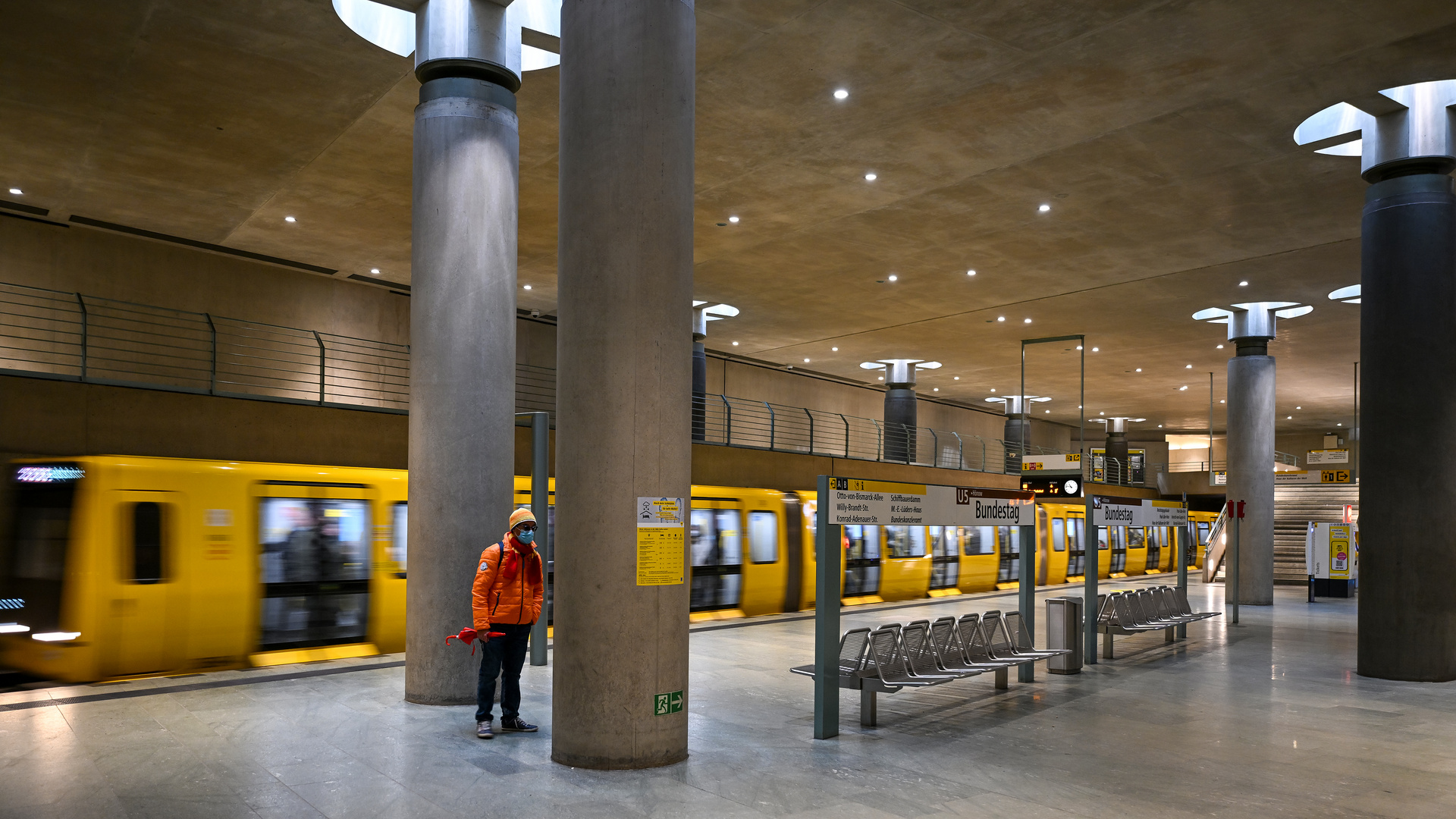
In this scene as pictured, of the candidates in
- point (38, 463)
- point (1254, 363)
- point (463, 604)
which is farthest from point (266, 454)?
point (1254, 363)

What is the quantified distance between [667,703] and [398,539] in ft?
21.4

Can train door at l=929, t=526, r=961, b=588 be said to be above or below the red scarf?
below

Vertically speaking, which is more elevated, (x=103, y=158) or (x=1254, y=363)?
(x=103, y=158)

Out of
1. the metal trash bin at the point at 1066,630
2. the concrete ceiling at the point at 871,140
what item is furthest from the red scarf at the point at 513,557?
the metal trash bin at the point at 1066,630

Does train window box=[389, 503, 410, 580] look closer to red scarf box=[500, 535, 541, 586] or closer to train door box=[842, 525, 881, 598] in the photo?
red scarf box=[500, 535, 541, 586]

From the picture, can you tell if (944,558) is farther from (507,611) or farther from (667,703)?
(667,703)

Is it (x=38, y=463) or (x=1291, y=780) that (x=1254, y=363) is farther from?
(x=38, y=463)

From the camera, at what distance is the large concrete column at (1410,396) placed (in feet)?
38.7

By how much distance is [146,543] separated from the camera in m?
10.1

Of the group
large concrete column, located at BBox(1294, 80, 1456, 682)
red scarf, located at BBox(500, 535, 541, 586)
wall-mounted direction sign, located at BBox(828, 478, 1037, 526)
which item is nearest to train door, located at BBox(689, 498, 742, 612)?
wall-mounted direction sign, located at BBox(828, 478, 1037, 526)

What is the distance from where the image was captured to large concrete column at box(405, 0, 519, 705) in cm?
920

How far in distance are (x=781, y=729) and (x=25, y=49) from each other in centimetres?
1099

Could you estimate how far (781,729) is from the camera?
27.2ft

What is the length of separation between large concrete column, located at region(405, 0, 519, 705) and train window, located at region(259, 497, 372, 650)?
283cm
